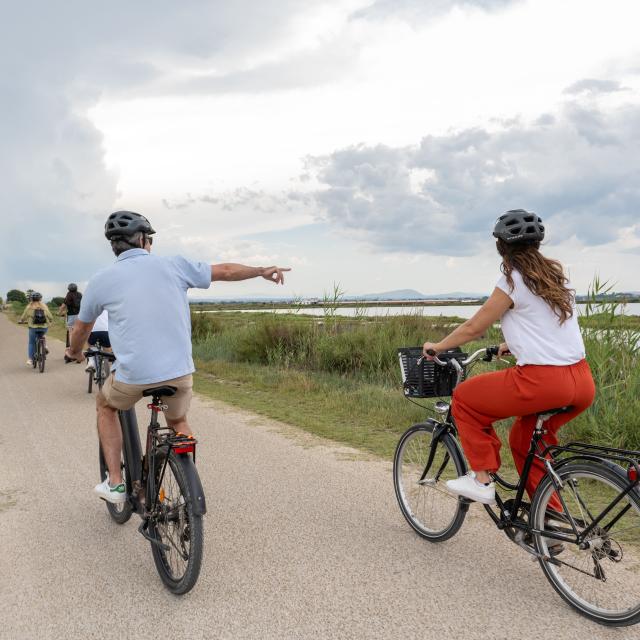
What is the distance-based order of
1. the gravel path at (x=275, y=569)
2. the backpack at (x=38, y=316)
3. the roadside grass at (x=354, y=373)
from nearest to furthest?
the gravel path at (x=275, y=569) < the roadside grass at (x=354, y=373) < the backpack at (x=38, y=316)

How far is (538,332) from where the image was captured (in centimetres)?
362

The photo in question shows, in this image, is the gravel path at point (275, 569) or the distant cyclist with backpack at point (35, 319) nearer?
the gravel path at point (275, 569)

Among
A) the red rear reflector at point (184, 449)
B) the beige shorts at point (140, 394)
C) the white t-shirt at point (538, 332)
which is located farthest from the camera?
the beige shorts at point (140, 394)

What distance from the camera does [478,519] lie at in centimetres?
502

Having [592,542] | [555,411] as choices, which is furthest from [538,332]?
[592,542]

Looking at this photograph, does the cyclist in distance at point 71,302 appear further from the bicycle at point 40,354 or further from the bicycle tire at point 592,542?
the bicycle tire at point 592,542

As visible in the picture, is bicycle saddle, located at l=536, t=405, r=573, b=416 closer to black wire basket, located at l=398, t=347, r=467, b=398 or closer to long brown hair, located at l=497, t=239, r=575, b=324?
long brown hair, located at l=497, t=239, r=575, b=324

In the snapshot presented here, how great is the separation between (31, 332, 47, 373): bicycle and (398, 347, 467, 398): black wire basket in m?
13.4

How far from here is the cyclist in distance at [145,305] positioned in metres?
3.88

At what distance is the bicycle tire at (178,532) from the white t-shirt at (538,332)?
2.01 metres

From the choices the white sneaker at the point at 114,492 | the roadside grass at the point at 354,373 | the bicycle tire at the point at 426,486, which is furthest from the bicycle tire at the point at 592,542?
the roadside grass at the point at 354,373

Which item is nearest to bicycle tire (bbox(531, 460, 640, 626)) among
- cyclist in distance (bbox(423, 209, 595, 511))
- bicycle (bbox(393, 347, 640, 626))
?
bicycle (bbox(393, 347, 640, 626))

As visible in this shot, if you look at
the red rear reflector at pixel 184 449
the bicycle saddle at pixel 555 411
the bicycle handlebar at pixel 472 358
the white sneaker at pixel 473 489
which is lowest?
the white sneaker at pixel 473 489

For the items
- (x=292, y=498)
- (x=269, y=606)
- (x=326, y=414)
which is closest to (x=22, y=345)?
(x=326, y=414)
